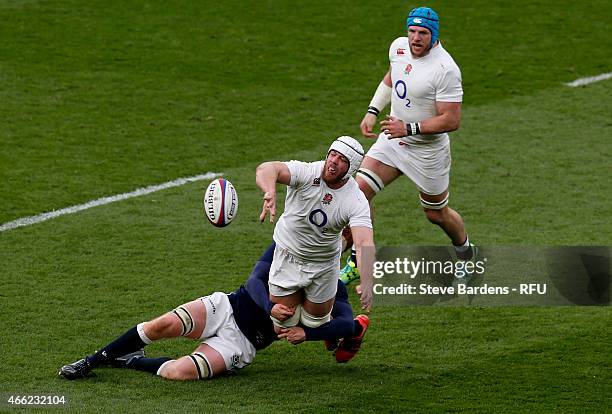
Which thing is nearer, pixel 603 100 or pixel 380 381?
pixel 380 381

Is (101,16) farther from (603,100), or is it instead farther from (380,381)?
(380,381)

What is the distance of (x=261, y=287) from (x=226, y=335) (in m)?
0.40

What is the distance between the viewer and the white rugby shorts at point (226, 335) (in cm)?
845

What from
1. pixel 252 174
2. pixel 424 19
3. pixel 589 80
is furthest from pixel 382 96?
pixel 589 80

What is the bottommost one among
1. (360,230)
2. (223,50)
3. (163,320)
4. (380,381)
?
(380,381)

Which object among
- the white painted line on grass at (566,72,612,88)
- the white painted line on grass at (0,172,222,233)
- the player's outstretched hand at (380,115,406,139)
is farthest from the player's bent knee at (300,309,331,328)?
the white painted line on grass at (566,72,612,88)

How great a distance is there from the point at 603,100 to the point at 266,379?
26.7ft

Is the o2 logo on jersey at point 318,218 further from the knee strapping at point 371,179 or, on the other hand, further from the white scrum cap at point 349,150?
the knee strapping at point 371,179

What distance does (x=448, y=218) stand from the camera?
10453mm

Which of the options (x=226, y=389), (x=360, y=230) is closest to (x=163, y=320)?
(x=226, y=389)

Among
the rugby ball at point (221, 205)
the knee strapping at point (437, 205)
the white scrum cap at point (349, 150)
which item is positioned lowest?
the knee strapping at point (437, 205)

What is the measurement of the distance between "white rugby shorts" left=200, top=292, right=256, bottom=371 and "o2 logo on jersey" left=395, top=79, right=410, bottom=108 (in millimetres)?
2505

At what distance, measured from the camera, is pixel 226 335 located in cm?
851

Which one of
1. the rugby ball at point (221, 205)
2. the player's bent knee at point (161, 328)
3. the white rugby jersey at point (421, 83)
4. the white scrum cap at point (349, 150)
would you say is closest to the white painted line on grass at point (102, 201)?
the white rugby jersey at point (421, 83)
